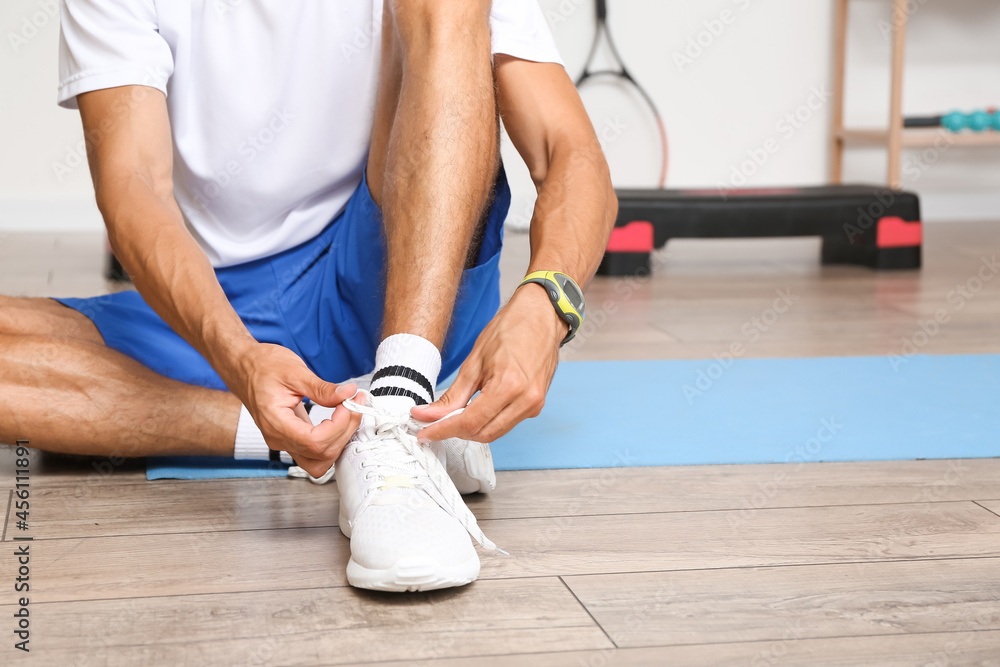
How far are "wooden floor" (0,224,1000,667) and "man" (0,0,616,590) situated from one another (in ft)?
0.17

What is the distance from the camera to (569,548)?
2.86 feet

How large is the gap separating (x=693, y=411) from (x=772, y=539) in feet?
1.43

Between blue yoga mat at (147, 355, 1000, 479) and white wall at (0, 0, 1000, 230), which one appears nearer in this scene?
blue yoga mat at (147, 355, 1000, 479)

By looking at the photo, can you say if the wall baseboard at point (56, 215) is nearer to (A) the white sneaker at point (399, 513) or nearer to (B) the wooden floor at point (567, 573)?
(B) the wooden floor at point (567, 573)

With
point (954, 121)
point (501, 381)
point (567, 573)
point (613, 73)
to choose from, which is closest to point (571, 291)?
point (501, 381)

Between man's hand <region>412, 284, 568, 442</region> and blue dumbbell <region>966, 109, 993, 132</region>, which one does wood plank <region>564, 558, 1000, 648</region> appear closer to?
man's hand <region>412, 284, 568, 442</region>

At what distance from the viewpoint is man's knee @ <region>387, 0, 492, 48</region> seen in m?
0.95

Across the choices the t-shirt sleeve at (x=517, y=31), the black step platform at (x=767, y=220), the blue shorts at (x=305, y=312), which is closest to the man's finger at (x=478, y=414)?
the blue shorts at (x=305, y=312)

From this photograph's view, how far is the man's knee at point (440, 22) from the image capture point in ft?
3.11

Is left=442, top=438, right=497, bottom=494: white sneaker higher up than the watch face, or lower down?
lower down

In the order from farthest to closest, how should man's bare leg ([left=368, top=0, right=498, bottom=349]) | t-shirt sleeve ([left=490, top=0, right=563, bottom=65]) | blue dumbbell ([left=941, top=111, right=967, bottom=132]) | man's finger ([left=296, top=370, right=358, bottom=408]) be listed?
blue dumbbell ([left=941, top=111, right=967, bottom=132]), t-shirt sleeve ([left=490, top=0, right=563, bottom=65]), man's bare leg ([left=368, top=0, right=498, bottom=349]), man's finger ([left=296, top=370, right=358, bottom=408])

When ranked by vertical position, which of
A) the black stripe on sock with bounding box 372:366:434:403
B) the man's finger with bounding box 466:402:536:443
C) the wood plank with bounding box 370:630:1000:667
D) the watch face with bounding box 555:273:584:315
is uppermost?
the watch face with bounding box 555:273:584:315

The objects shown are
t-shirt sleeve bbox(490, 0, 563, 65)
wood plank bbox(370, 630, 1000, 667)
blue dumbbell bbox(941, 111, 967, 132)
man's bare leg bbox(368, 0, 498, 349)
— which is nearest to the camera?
wood plank bbox(370, 630, 1000, 667)

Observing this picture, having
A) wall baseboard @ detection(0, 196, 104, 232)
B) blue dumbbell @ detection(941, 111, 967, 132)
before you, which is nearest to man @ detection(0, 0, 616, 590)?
wall baseboard @ detection(0, 196, 104, 232)
